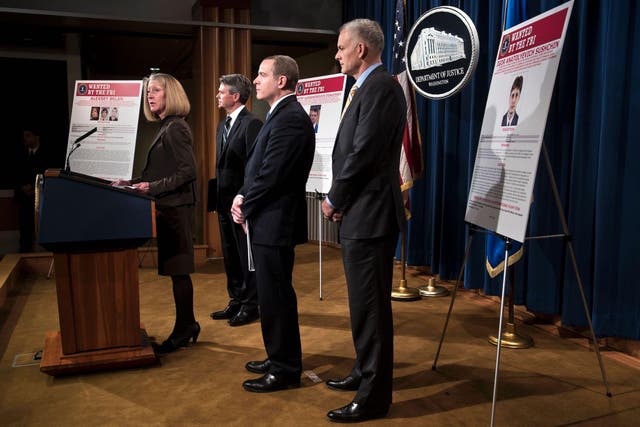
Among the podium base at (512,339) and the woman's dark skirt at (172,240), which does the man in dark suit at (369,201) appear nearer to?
the woman's dark skirt at (172,240)

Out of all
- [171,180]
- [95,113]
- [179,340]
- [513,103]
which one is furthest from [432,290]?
[95,113]

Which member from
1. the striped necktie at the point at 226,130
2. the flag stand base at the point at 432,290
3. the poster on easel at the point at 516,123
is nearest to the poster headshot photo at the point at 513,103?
the poster on easel at the point at 516,123

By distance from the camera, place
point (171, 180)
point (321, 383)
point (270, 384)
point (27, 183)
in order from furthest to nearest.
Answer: point (27, 183)
point (171, 180)
point (321, 383)
point (270, 384)

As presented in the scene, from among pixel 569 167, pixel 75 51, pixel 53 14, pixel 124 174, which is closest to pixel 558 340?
pixel 569 167

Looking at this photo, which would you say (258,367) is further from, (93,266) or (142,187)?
(142,187)

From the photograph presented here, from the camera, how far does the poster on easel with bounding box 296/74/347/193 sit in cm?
420

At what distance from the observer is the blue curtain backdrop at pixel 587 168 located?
9.32 ft

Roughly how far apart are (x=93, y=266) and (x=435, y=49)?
99.5 inches

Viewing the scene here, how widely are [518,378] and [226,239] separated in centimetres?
204

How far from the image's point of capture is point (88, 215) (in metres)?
2.49

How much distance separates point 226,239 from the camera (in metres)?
3.72

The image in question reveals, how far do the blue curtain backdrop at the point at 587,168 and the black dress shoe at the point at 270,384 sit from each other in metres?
1.75

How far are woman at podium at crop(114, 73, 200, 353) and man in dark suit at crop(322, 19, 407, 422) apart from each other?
1065mm

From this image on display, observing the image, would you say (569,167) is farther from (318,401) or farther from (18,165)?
(18,165)
